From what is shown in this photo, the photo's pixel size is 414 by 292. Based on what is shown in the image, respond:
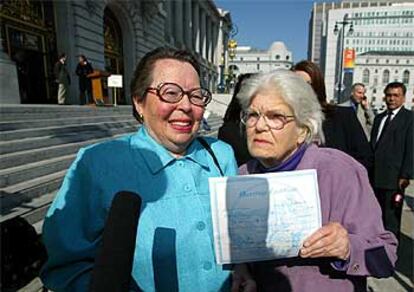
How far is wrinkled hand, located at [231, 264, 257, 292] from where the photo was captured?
4.62 feet

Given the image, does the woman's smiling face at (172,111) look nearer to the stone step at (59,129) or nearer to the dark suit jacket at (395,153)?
the dark suit jacket at (395,153)

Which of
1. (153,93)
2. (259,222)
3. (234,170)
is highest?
(153,93)

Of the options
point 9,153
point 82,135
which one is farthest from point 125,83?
point 9,153

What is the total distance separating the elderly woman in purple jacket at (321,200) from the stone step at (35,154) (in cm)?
501

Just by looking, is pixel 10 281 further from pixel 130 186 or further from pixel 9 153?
pixel 9 153

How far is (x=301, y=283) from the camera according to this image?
4.57 ft

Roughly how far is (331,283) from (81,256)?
1063 millimetres

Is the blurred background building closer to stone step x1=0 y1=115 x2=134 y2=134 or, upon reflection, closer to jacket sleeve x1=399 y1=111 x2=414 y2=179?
stone step x1=0 y1=115 x2=134 y2=134

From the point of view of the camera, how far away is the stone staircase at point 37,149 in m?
4.35

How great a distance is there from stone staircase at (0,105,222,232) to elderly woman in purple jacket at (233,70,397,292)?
3517 mm

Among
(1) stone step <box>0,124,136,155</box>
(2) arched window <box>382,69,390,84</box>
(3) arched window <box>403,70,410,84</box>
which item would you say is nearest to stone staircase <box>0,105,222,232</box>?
(1) stone step <box>0,124,136,155</box>

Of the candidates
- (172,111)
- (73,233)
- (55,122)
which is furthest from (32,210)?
(55,122)

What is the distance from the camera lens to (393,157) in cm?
405

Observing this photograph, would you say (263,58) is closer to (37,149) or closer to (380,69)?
(380,69)
